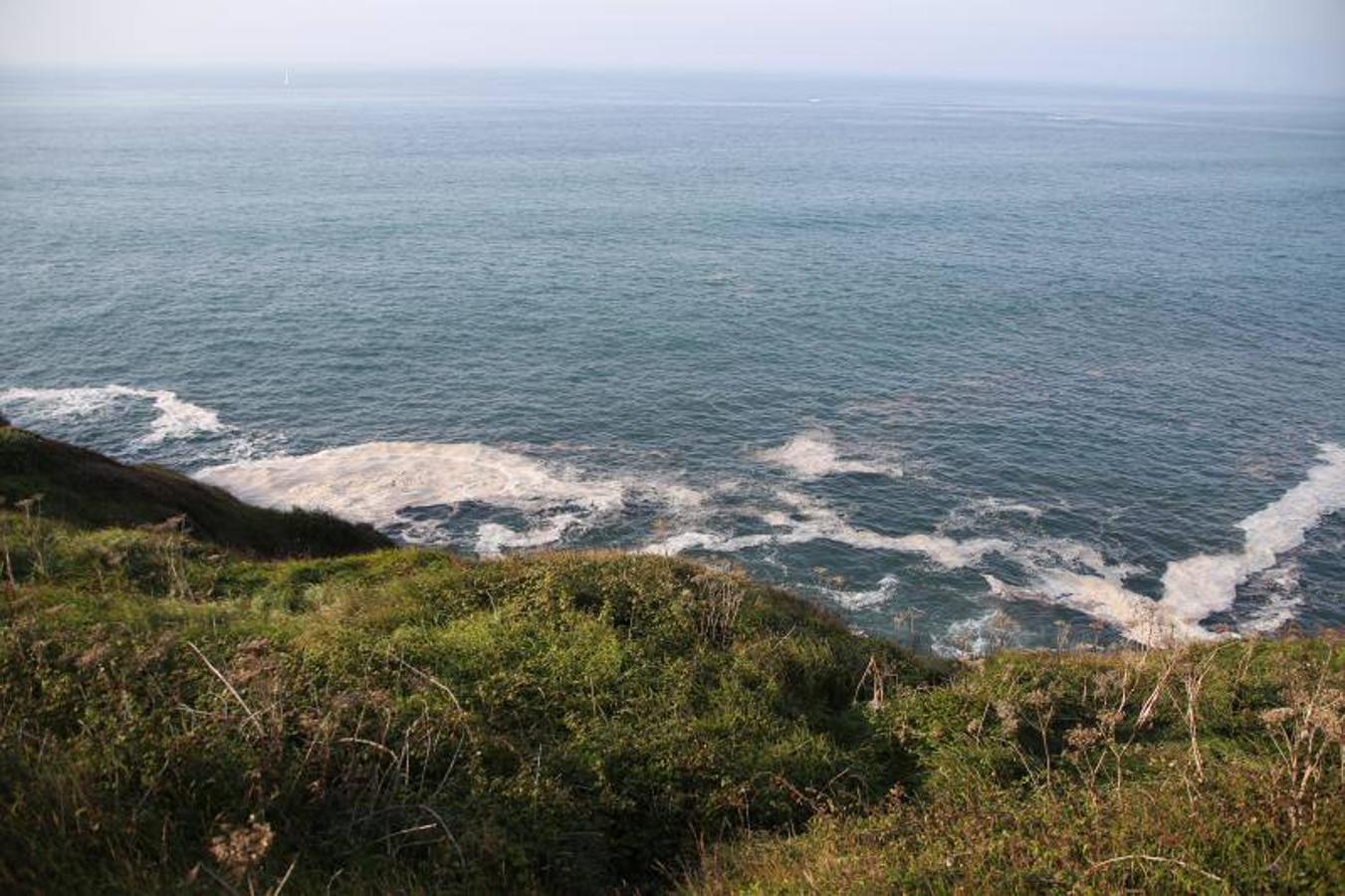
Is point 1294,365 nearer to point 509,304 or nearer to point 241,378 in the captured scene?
point 509,304

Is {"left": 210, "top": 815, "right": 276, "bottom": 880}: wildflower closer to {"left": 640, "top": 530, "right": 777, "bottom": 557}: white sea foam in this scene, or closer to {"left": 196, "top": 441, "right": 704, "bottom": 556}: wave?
{"left": 640, "top": 530, "right": 777, "bottom": 557}: white sea foam

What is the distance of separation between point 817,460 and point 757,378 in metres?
14.7

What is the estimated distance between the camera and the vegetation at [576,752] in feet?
35.8

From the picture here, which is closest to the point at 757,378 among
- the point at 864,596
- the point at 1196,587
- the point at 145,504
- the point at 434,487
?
the point at 434,487

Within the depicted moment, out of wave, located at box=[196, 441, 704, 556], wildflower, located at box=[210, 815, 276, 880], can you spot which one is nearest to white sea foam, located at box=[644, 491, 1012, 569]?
wave, located at box=[196, 441, 704, 556]

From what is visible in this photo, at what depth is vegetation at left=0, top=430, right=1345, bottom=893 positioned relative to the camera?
430 inches

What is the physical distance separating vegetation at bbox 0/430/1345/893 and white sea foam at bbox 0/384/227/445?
42.8 m

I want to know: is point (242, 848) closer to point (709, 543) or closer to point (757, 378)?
point (709, 543)

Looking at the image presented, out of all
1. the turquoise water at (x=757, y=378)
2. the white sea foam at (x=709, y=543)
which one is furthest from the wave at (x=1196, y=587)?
the white sea foam at (x=709, y=543)

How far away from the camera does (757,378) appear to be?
A: 73750mm

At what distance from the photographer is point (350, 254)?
10262cm

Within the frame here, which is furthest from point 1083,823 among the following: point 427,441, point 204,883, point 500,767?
point 427,441

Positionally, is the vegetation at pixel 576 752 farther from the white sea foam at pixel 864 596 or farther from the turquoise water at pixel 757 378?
the turquoise water at pixel 757 378

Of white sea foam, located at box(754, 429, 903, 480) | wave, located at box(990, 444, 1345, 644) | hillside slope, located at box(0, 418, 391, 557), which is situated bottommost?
wave, located at box(990, 444, 1345, 644)
